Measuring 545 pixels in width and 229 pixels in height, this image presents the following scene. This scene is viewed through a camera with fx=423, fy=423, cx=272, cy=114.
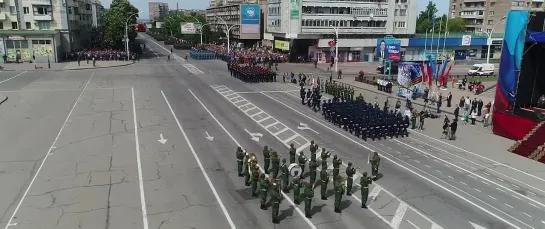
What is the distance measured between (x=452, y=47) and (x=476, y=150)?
58811 millimetres

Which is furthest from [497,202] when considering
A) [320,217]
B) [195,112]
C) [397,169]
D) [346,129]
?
[195,112]

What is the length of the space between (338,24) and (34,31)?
1795 inches

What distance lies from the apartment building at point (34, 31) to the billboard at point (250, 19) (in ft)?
114

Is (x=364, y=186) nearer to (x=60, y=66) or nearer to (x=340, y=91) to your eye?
(x=340, y=91)

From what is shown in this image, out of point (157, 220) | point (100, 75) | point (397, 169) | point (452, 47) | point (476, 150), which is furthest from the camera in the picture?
point (452, 47)

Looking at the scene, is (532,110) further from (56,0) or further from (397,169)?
(56,0)

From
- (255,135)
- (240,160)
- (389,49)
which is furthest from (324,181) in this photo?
(389,49)

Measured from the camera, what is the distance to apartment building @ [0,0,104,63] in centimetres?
5789

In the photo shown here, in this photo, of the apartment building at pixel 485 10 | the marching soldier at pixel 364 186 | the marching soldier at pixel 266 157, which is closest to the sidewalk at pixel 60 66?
the marching soldier at pixel 266 157

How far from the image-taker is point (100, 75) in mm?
48031

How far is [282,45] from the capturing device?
73625mm

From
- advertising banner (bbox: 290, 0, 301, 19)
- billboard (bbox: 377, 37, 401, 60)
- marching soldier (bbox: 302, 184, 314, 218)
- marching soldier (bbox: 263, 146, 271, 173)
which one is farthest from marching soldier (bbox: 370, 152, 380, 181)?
advertising banner (bbox: 290, 0, 301, 19)

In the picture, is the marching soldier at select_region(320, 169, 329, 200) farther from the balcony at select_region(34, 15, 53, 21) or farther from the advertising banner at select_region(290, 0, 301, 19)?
the balcony at select_region(34, 15, 53, 21)

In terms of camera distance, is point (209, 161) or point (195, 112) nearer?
point (209, 161)
